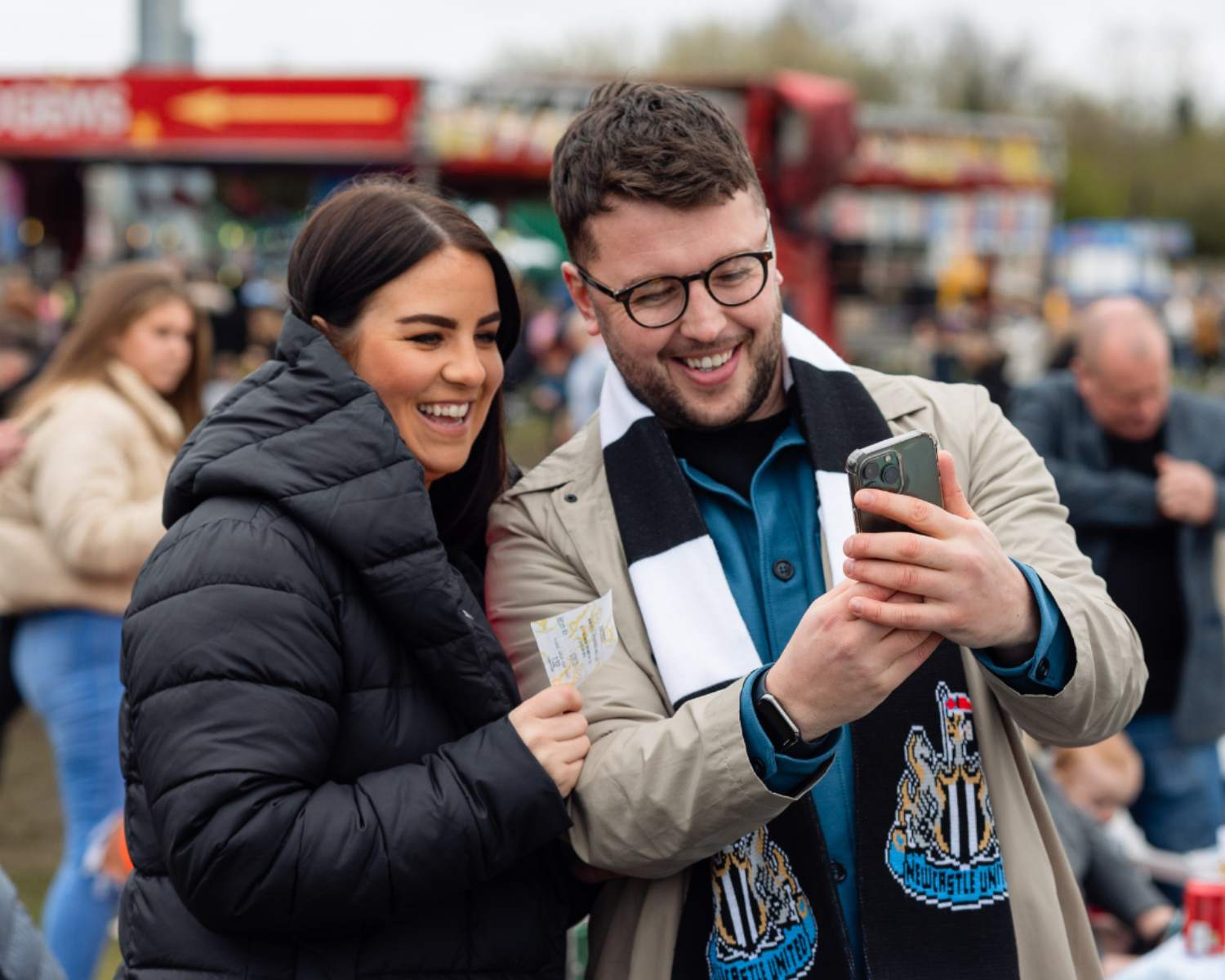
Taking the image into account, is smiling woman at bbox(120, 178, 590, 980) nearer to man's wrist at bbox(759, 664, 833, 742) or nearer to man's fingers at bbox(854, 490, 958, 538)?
man's wrist at bbox(759, 664, 833, 742)

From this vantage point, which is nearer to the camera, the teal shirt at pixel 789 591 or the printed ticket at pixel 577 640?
the teal shirt at pixel 789 591

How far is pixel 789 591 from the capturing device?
200cm

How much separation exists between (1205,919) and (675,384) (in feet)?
6.72

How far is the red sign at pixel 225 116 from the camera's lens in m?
17.0

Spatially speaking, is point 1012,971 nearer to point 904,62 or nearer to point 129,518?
point 129,518

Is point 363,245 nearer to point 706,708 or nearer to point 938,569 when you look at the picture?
point 706,708

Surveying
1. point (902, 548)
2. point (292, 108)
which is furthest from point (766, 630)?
point (292, 108)

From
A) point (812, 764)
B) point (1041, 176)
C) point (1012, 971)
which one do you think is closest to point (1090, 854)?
point (1012, 971)

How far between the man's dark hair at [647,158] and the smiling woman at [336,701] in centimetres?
21

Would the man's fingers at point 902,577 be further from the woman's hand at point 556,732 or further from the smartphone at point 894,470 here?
the woman's hand at point 556,732

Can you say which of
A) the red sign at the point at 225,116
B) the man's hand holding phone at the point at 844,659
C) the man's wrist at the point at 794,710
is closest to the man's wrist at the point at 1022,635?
the man's hand holding phone at the point at 844,659

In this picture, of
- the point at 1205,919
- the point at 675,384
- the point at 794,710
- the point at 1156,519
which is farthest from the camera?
the point at 1156,519

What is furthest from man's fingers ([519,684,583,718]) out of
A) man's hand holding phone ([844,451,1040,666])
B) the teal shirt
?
man's hand holding phone ([844,451,1040,666])

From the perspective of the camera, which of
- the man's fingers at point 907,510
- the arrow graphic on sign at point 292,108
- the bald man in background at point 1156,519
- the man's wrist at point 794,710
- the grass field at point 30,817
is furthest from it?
the arrow graphic on sign at point 292,108
